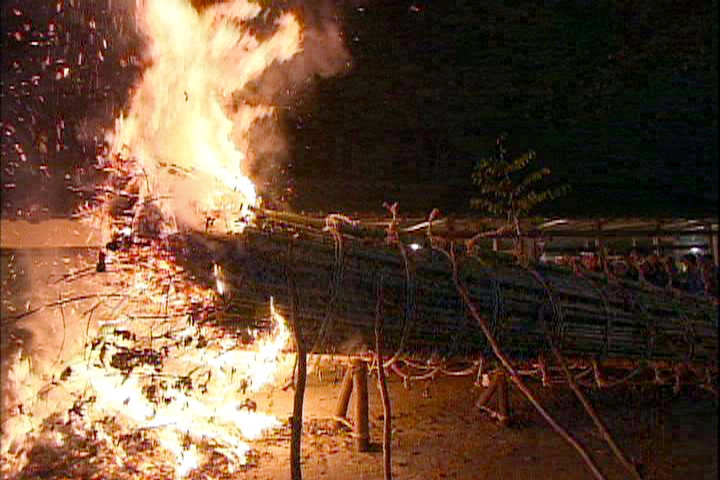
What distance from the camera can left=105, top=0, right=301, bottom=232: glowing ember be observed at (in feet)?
9.95

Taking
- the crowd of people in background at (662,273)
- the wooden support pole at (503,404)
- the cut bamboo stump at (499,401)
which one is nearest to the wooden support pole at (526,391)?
the crowd of people in background at (662,273)

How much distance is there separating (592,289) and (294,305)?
6.59 feet

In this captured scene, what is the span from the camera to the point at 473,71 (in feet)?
23.4

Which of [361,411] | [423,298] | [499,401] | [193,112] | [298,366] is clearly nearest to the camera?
[298,366]

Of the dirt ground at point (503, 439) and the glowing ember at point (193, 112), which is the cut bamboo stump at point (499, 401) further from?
the glowing ember at point (193, 112)

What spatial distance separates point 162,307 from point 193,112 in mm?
1479

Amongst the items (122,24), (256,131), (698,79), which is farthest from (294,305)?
(698,79)

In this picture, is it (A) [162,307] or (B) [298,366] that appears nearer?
(B) [298,366]

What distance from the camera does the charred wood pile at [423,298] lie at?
107 inches

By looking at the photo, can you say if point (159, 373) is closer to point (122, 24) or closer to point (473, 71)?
point (122, 24)

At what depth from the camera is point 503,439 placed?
553 cm

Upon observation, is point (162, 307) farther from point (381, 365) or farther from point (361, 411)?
point (361, 411)

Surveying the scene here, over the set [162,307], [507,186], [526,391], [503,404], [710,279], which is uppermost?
[507,186]

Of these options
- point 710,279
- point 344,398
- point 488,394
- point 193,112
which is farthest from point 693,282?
point 193,112
